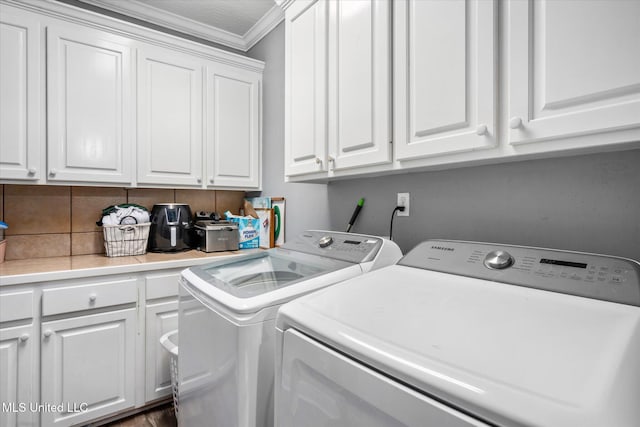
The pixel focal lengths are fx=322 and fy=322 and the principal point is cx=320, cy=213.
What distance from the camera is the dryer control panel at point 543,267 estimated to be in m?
0.77

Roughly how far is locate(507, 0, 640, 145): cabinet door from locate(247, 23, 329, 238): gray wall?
1352 millimetres

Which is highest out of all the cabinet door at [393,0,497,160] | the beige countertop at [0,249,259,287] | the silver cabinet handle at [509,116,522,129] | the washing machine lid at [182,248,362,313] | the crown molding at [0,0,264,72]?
the crown molding at [0,0,264,72]

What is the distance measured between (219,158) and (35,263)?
1316mm

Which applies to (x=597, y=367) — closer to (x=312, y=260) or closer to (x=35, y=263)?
(x=312, y=260)

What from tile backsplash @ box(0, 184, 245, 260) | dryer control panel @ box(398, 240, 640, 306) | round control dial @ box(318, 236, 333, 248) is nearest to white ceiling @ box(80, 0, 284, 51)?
tile backsplash @ box(0, 184, 245, 260)

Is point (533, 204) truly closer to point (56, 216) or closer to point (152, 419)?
point (152, 419)

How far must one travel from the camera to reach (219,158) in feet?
8.34

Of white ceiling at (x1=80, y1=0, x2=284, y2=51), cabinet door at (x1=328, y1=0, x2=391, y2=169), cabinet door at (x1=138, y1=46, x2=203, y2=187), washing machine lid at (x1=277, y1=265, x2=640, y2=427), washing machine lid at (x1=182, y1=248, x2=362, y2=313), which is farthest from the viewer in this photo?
white ceiling at (x1=80, y1=0, x2=284, y2=51)

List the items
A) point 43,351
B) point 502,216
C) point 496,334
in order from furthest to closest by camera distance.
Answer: point 43,351, point 502,216, point 496,334

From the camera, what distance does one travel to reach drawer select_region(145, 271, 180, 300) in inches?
76.2

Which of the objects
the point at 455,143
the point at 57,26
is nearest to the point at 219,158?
the point at 57,26

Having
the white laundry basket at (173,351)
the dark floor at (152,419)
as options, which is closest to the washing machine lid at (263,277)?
the white laundry basket at (173,351)

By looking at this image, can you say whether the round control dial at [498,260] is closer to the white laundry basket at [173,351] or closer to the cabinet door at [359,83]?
the cabinet door at [359,83]

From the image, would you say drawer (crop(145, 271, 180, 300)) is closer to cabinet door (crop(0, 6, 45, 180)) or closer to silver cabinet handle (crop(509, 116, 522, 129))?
cabinet door (crop(0, 6, 45, 180))
